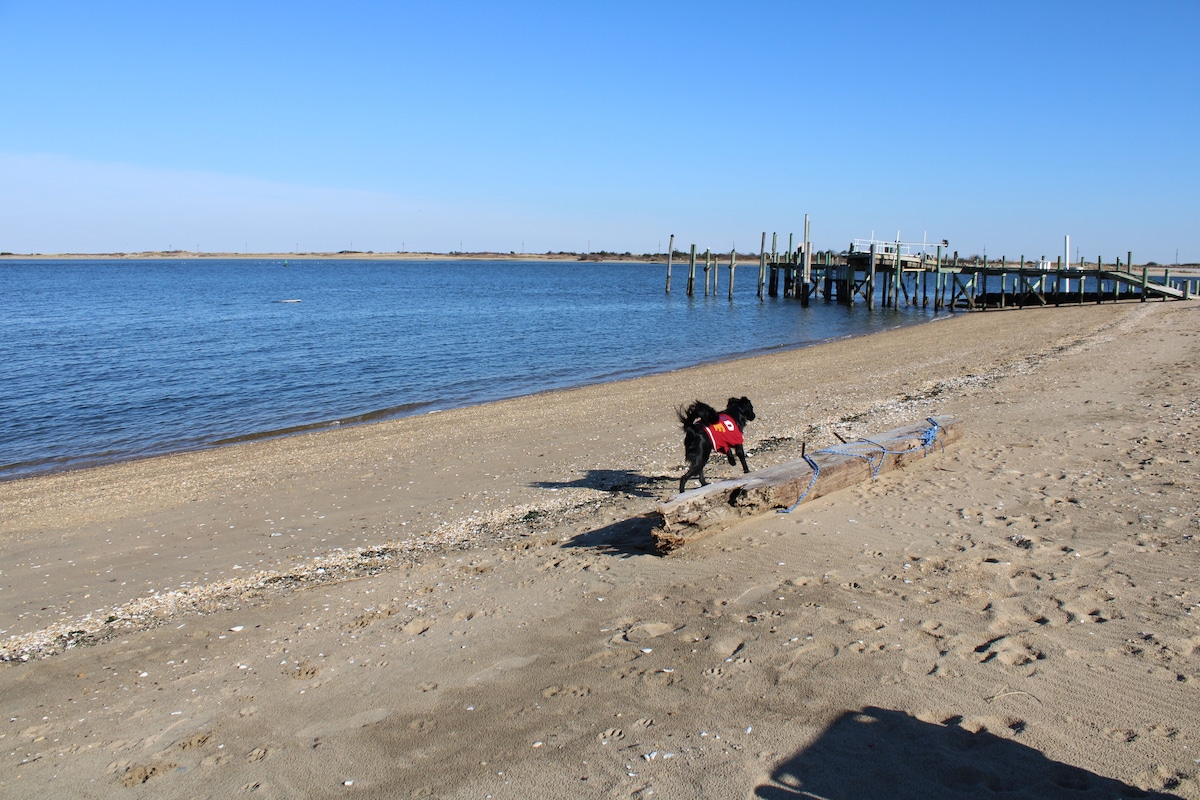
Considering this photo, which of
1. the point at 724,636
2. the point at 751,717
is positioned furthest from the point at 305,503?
the point at 751,717

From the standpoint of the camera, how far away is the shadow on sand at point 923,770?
11.8 ft

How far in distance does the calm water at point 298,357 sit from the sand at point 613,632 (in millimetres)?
6653

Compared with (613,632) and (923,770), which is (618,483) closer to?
(613,632)

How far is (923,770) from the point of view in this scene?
12.5ft

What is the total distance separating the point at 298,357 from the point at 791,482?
2320 cm

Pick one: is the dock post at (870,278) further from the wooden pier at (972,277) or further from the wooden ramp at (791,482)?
the wooden ramp at (791,482)

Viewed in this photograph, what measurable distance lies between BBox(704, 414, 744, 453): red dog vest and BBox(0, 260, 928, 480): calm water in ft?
36.7

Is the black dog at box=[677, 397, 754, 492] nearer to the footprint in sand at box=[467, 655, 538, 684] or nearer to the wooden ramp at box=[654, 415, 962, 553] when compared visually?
the wooden ramp at box=[654, 415, 962, 553]

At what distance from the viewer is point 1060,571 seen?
6008mm

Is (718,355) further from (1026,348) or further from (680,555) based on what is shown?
(680,555)

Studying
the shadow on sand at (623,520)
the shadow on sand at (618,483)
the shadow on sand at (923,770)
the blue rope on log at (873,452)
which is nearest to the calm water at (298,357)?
the shadow on sand at (618,483)

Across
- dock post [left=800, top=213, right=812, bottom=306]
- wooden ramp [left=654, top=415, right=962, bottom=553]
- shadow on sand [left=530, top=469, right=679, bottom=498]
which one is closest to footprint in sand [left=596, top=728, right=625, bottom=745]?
wooden ramp [left=654, top=415, right=962, bottom=553]

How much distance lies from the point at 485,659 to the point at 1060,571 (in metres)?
4.38

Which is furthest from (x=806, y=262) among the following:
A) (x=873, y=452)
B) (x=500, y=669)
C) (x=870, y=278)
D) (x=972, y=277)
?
(x=500, y=669)
